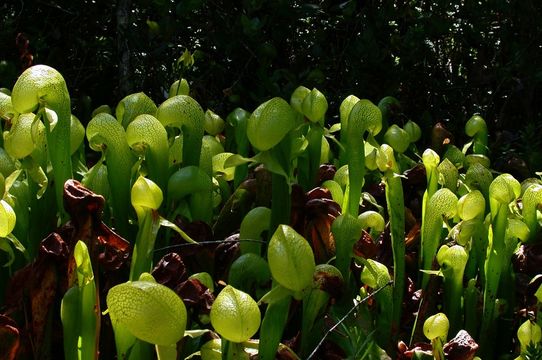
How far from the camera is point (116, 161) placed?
1113 mm

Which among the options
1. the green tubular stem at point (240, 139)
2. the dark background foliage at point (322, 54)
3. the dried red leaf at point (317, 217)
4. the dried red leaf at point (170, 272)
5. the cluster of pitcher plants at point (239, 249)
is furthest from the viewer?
the dark background foliage at point (322, 54)

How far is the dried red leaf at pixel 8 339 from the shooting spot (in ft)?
2.92

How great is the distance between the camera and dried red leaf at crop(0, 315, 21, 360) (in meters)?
0.89

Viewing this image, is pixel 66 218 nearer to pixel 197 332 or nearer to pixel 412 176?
pixel 197 332

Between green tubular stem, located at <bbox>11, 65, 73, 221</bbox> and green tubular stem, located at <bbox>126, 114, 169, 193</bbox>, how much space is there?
9 centimetres

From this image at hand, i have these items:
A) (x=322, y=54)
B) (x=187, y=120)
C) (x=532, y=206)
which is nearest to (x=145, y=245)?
(x=187, y=120)

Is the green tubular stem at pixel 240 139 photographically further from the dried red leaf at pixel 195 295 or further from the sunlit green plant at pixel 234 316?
the sunlit green plant at pixel 234 316

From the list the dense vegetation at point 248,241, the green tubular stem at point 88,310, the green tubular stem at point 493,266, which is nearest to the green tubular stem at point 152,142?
the dense vegetation at point 248,241

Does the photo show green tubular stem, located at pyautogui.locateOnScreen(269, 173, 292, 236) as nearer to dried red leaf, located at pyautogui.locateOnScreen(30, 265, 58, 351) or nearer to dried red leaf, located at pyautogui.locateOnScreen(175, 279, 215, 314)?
dried red leaf, located at pyautogui.locateOnScreen(175, 279, 215, 314)

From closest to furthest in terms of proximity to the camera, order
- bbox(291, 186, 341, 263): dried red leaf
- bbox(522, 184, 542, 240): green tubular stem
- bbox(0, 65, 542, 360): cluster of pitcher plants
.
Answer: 1. bbox(0, 65, 542, 360): cluster of pitcher plants
2. bbox(291, 186, 341, 263): dried red leaf
3. bbox(522, 184, 542, 240): green tubular stem

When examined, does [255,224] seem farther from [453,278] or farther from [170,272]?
[453,278]

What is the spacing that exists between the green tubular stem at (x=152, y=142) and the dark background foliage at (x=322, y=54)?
52.4 inches

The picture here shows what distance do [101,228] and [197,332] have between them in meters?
0.20

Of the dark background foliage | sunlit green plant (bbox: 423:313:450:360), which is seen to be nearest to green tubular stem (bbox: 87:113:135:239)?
sunlit green plant (bbox: 423:313:450:360)
